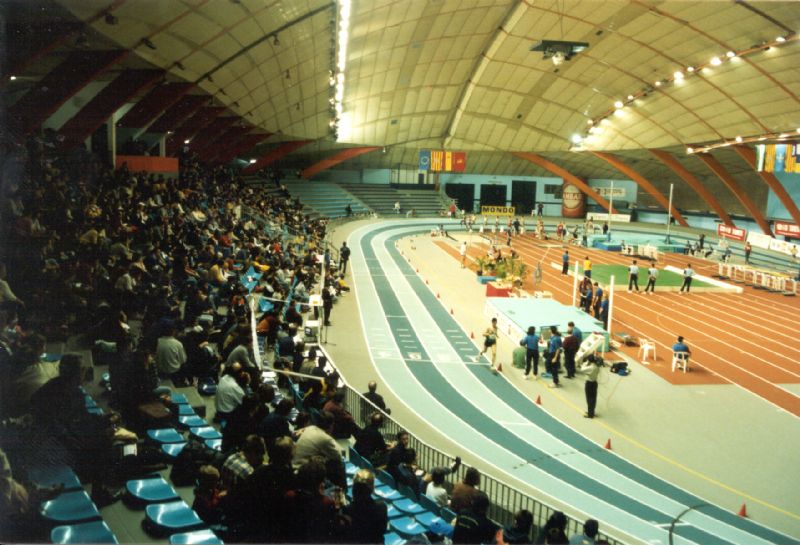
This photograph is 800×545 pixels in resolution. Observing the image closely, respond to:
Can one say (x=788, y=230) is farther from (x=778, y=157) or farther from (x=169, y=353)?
(x=169, y=353)

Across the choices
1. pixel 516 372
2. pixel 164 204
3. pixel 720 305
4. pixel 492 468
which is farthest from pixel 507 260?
pixel 492 468

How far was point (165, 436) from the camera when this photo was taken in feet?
24.7

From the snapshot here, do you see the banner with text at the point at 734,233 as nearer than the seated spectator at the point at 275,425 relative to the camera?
No

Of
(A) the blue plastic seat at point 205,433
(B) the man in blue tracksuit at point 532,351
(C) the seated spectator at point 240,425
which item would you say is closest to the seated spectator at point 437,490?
(C) the seated spectator at point 240,425

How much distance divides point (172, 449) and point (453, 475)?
5.07 metres

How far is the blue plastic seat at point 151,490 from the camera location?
20.1ft

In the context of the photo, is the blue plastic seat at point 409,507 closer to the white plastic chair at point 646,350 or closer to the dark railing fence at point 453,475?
the dark railing fence at point 453,475

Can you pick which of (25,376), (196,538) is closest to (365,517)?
(196,538)

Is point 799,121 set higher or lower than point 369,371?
higher

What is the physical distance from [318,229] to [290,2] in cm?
1675

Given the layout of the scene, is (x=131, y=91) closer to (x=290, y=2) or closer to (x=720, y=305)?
(x=290, y=2)

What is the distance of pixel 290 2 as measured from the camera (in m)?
22.7

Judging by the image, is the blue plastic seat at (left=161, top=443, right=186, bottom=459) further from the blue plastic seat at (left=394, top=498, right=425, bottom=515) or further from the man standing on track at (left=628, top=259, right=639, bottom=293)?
the man standing on track at (left=628, top=259, right=639, bottom=293)

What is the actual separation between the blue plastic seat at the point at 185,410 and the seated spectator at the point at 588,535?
196 inches
